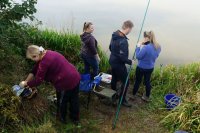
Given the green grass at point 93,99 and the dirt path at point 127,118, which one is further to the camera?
the dirt path at point 127,118

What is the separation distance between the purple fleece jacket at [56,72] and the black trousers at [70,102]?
140 millimetres

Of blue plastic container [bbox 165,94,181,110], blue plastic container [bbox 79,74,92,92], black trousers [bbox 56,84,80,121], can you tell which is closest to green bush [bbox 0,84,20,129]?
black trousers [bbox 56,84,80,121]

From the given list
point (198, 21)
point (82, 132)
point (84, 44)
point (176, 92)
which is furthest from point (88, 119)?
point (198, 21)

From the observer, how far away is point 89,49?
7945mm

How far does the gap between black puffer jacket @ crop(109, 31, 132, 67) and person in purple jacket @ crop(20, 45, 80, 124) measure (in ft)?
3.90

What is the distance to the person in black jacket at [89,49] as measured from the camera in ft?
25.5

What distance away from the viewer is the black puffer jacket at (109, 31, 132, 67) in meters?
7.40

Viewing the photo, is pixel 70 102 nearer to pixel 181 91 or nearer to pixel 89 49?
pixel 89 49

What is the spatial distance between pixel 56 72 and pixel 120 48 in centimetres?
151

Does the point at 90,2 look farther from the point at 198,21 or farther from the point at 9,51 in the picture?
the point at 9,51

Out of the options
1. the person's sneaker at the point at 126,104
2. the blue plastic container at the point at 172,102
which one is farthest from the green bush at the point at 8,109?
the blue plastic container at the point at 172,102

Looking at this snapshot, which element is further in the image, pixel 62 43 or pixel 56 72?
pixel 62 43

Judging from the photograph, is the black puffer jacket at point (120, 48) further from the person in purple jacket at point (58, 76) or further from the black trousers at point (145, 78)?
the person in purple jacket at point (58, 76)

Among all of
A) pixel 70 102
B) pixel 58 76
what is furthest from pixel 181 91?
pixel 58 76
